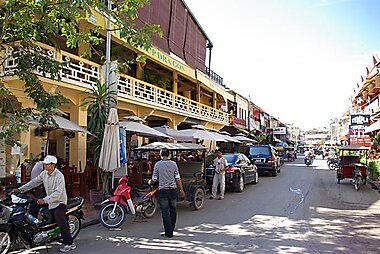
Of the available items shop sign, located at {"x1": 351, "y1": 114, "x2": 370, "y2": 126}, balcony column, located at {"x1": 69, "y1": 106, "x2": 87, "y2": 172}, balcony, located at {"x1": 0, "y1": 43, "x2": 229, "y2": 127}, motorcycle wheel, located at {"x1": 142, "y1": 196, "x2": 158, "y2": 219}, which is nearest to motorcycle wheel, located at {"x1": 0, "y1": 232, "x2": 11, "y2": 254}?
motorcycle wheel, located at {"x1": 142, "y1": 196, "x2": 158, "y2": 219}

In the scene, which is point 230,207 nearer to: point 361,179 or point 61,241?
point 61,241

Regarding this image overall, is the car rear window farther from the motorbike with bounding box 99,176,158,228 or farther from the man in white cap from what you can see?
the man in white cap

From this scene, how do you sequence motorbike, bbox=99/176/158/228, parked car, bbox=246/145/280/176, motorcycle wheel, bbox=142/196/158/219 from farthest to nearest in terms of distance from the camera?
1. parked car, bbox=246/145/280/176
2. motorcycle wheel, bbox=142/196/158/219
3. motorbike, bbox=99/176/158/228

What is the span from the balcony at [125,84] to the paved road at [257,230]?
183 inches

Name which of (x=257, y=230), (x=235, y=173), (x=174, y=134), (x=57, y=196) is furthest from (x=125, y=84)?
A: (x=57, y=196)

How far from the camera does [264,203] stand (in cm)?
1159

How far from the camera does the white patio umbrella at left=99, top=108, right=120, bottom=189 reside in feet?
33.1

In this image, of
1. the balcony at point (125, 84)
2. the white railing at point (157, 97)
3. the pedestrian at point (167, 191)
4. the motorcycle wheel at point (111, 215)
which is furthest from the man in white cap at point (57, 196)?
the white railing at point (157, 97)

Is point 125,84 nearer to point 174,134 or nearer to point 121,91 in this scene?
point 121,91

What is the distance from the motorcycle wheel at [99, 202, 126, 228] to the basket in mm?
2444

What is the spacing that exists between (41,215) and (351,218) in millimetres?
7536

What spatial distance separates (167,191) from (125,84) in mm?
10309

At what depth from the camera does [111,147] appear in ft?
33.4

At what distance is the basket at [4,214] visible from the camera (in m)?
A: 5.87
